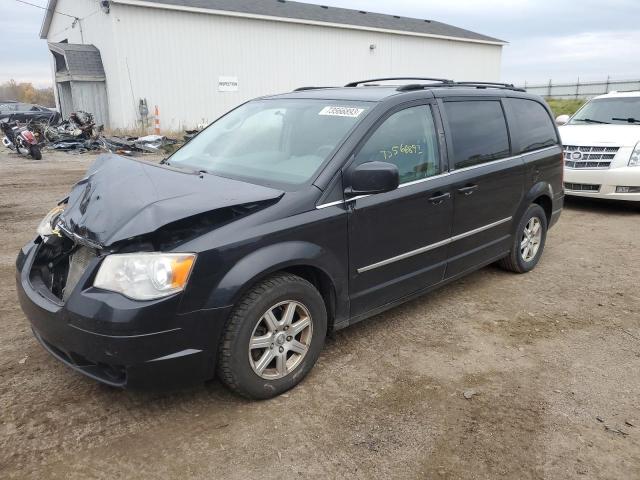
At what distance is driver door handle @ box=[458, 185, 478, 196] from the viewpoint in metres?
3.97

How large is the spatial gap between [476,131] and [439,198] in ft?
2.82

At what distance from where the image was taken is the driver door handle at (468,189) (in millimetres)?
3973

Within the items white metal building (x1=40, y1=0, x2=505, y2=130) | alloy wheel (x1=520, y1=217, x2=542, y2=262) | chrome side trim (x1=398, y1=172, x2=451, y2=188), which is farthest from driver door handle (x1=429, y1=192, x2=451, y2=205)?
white metal building (x1=40, y1=0, x2=505, y2=130)

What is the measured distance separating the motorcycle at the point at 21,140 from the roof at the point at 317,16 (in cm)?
652

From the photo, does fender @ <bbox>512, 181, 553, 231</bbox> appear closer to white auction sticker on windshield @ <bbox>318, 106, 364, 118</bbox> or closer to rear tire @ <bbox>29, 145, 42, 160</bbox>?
white auction sticker on windshield @ <bbox>318, 106, 364, 118</bbox>

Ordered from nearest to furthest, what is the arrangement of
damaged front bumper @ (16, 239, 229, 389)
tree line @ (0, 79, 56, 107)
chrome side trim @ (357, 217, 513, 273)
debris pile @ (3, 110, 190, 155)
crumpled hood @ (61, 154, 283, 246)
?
damaged front bumper @ (16, 239, 229, 389) → crumpled hood @ (61, 154, 283, 246) → chrome side trim @ (357, 217, 513, 273) → debris pile @ (3, 110, 190, 155) → tree line @ (0, 79, 56, 107)

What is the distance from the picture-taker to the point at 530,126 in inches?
196

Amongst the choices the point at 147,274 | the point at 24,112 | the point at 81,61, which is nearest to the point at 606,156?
the point at 147,274

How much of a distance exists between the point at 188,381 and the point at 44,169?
11.8 m

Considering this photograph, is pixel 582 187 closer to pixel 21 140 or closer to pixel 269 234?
pixel 269 234

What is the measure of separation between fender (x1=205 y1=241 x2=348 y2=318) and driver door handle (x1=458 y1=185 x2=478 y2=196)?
133cm

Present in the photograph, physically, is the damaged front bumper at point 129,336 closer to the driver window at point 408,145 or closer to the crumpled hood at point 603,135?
the driver window at point 408,145

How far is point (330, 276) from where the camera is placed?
3.13m

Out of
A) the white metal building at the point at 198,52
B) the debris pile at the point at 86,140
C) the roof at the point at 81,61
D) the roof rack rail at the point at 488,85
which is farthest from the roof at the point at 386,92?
the roof at the point at 81,61
